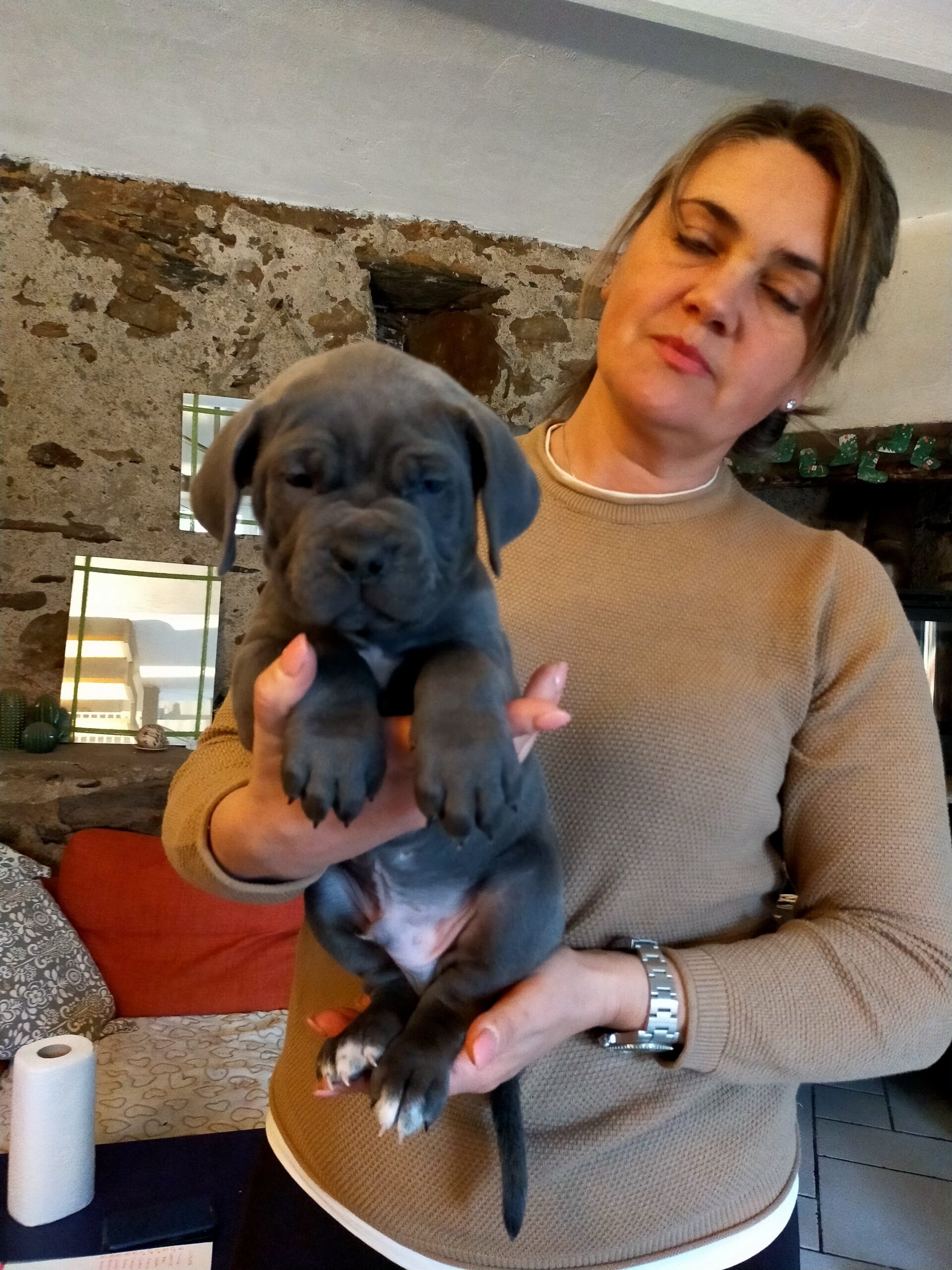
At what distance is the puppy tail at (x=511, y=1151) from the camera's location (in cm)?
112

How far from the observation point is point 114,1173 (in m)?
2.78

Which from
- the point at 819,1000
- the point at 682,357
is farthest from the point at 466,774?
the point at 682,357

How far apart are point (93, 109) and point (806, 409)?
302 centimetres

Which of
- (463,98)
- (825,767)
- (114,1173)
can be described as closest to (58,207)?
(463,98)

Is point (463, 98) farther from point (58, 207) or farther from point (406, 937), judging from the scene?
point (406, 937)

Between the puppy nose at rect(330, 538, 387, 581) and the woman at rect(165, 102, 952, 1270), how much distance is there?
0.67 feet

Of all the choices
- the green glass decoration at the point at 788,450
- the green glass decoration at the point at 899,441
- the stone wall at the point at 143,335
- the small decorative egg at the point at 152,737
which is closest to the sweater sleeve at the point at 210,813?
the small decorative egg at the point at 152,737

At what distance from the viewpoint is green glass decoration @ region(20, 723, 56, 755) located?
151 inches

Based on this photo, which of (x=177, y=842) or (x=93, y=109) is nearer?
(x=177, y=842)

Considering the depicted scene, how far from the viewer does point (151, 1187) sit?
2.74m

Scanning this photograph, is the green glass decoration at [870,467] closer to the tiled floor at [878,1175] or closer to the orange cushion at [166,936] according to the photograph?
the tiled floor at [878,1175]

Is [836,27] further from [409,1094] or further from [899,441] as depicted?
[409,1094]

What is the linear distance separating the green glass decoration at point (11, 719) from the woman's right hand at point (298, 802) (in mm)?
3226

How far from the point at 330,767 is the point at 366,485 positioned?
0.33 m
